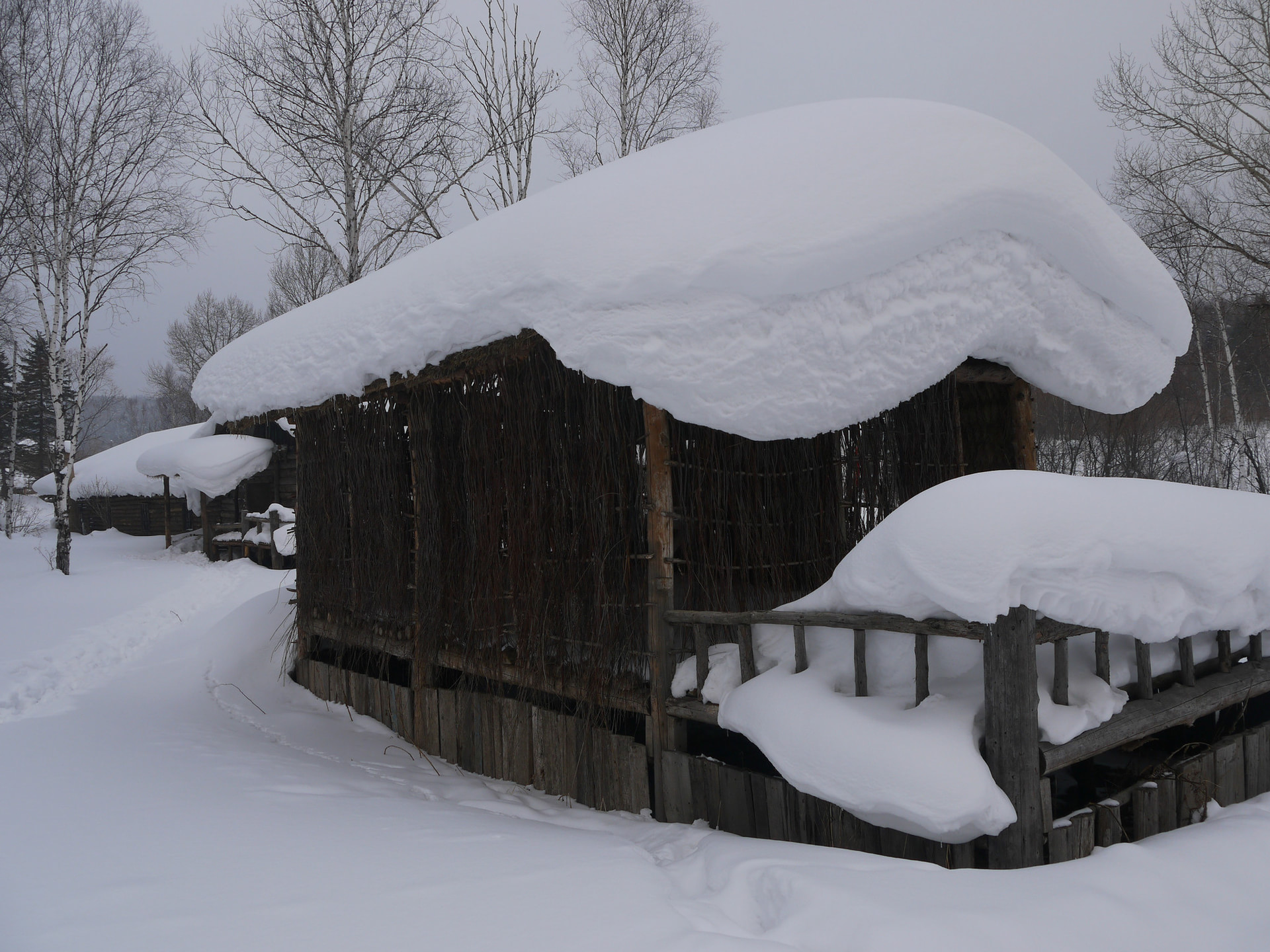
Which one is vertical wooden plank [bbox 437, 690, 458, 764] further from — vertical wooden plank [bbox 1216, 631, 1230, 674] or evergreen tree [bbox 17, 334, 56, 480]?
evergreen tree [bbox 17, 334, 56, 480]

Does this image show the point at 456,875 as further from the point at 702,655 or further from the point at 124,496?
the point at 124,496

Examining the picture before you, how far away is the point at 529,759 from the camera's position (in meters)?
4.84

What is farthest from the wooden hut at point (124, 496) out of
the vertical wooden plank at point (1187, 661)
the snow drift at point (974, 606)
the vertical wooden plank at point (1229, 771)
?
the vertical wooden plank at point (1229, 771)

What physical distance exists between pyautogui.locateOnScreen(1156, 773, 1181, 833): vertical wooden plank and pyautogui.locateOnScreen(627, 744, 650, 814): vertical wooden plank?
94.3 inches

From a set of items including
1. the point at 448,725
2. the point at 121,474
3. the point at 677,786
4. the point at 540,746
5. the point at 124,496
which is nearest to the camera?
the point at 677,786

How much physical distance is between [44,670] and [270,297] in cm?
2744

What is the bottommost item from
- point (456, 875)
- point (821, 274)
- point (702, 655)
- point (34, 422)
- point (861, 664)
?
point (456, 875)

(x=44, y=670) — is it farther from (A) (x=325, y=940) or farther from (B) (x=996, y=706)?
(B) (x=996, y=706)

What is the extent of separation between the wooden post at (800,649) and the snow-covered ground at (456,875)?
28.2 inches

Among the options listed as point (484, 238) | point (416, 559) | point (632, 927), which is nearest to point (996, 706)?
point (632, 927)

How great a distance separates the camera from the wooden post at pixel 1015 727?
2.67m

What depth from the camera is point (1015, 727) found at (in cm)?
268

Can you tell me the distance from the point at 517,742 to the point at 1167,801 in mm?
3470

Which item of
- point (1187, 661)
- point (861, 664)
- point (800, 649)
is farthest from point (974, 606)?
point (1187, 661)
